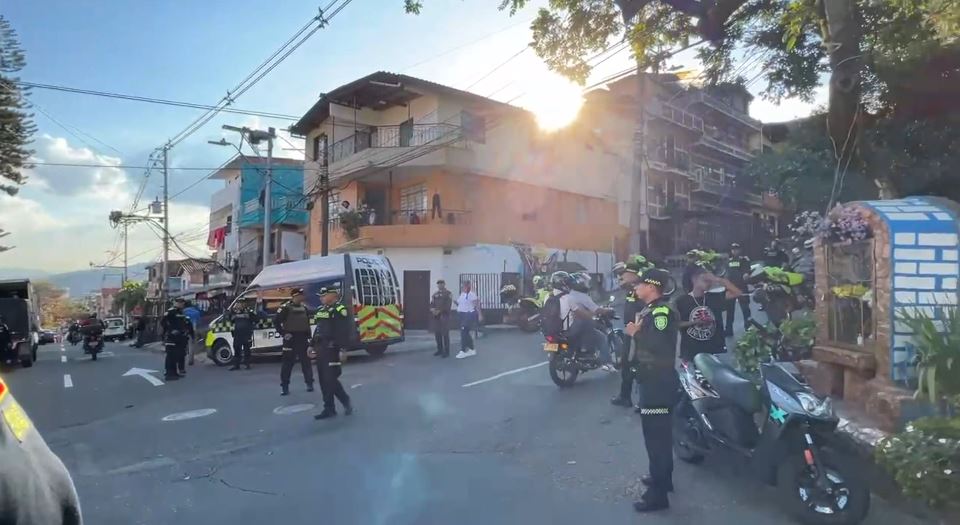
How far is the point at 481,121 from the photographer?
27.3m

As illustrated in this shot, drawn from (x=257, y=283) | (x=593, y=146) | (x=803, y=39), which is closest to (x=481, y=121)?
(x=593, y=146)

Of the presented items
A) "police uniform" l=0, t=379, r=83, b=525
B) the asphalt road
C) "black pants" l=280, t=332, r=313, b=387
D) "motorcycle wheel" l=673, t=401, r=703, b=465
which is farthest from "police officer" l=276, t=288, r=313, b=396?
"police uniform" l=0, t=379, r=83, b=525

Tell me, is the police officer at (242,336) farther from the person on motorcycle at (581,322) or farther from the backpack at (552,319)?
the person on motorcycle at (581,322)

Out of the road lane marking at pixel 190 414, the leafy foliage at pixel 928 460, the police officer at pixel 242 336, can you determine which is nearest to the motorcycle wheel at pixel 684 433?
the leafy foliage at pixel 928 460

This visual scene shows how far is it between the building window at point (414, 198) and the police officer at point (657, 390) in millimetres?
21722

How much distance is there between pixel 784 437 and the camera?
4.49 meters

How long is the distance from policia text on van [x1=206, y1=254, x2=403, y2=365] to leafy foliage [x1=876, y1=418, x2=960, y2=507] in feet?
39.7

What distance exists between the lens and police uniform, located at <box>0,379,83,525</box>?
121cm

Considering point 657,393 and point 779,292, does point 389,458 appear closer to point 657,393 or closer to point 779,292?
point 657,393

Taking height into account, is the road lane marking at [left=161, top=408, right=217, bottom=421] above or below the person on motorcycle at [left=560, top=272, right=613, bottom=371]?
below

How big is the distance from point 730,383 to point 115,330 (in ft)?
136

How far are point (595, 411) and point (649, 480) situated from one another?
3049mm

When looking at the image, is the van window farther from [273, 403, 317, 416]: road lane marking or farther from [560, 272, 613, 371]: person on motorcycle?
[560, 272, 613, 371]: person on motorcycle

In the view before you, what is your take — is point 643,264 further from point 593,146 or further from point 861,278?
point 593,146
